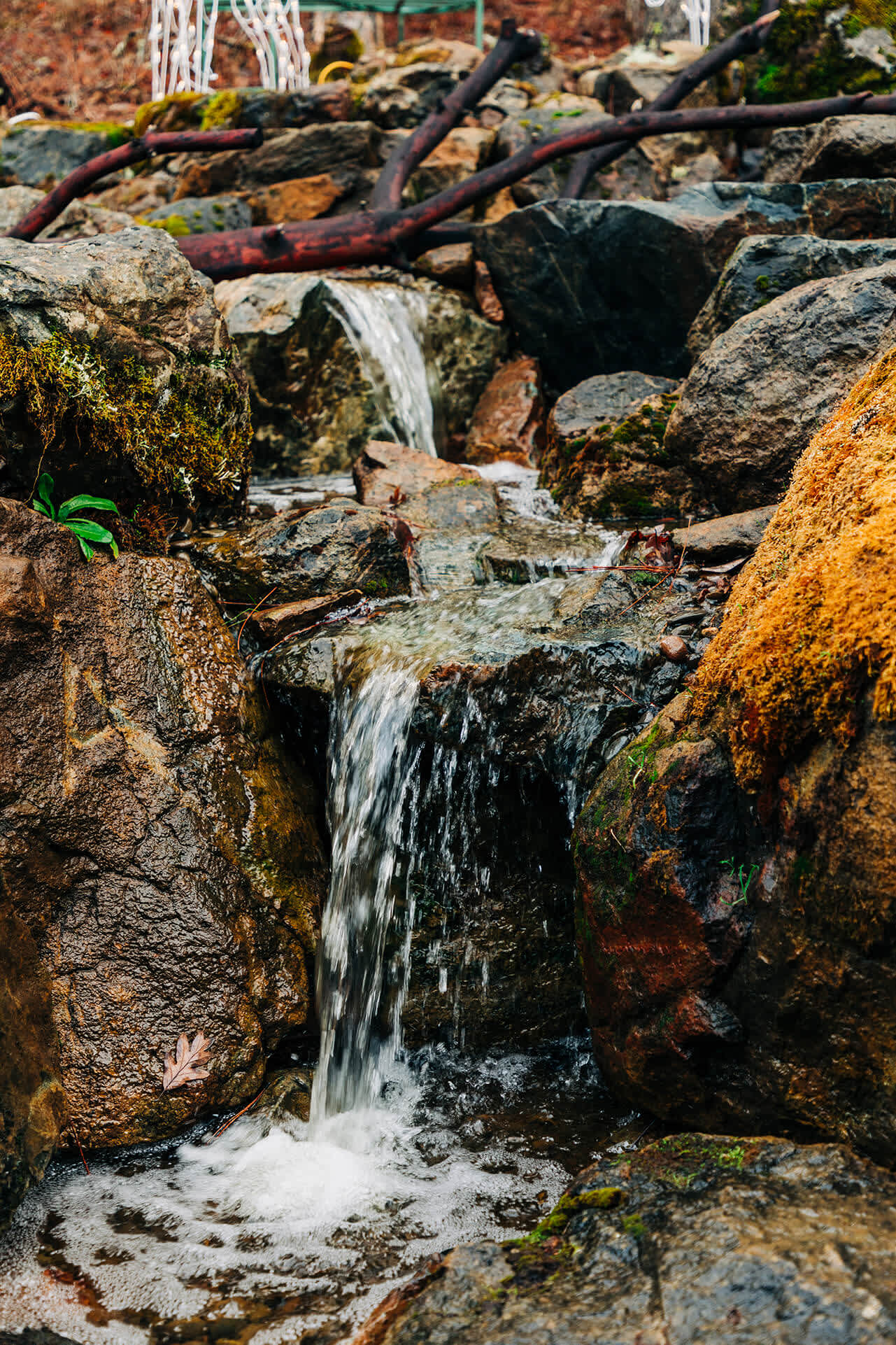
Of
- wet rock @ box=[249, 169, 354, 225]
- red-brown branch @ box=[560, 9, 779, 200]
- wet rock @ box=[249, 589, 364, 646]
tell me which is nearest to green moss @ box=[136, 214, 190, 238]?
wet rock @ box=[249, 169, 354, 225]

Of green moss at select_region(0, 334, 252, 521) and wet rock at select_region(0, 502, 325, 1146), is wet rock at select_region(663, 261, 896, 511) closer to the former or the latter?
green moss at select_region(0, 334, 252, 521)

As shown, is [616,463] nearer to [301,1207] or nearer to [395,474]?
[395,474]

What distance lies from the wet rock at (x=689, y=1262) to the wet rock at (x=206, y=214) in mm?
9465

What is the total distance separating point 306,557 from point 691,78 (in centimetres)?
616

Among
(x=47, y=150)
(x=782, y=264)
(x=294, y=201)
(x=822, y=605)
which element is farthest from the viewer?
(x=47, y=150)

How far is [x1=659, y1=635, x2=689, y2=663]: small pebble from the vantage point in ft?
12.3

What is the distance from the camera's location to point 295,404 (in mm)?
7449

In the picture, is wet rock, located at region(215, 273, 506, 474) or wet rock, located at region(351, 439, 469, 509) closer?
wet rock, located at region(351, 439, 469, 509)

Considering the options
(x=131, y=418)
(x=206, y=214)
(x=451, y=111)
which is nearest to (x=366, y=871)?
(x=131, y=418)

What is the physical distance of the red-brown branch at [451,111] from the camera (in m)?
7.72

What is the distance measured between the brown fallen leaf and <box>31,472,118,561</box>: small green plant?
1.95 meters

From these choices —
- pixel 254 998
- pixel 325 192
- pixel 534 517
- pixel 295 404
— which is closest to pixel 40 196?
pixel 325 192

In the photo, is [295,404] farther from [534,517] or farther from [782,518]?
[782,518]

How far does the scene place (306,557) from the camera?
4.75m
